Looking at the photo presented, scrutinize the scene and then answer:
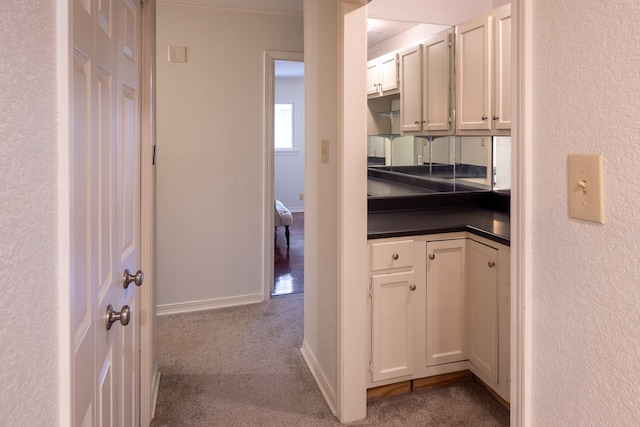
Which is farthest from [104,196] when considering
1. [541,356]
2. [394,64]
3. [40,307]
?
[394,64]

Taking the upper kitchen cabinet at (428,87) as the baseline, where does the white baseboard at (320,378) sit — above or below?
below

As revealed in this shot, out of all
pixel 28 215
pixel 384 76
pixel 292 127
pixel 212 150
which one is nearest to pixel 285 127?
pixel 292 127

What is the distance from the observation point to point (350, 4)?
2127 millimetres

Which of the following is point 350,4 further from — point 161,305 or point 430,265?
point 161,305

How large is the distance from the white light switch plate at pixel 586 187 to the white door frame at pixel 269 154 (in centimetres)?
323

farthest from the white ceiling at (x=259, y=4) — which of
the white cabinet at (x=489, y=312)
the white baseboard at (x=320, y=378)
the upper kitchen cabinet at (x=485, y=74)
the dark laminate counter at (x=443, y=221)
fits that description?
the white baseboard at (x=320, y=378)

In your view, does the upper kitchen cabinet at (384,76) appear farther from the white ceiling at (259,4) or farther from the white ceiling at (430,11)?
the white ceiling at (259,4)

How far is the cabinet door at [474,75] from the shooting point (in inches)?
107

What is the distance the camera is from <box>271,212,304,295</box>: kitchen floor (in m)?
4.43

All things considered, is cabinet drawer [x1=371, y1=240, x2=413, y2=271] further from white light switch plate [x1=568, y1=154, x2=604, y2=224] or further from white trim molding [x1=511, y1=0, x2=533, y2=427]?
white light switch plate [x1=568, y1=154, x2=604, y2=224]

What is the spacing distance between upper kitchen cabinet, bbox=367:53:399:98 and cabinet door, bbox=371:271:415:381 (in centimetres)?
145

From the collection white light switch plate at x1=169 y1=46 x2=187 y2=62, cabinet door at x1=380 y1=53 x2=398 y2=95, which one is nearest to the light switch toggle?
cabinet door at x1=380 y1=53 x2=398 y2=95

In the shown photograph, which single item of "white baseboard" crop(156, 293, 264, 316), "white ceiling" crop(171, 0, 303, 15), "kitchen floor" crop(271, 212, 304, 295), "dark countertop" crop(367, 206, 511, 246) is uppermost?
"white ceiling" crop(171, 0, 303, 15)

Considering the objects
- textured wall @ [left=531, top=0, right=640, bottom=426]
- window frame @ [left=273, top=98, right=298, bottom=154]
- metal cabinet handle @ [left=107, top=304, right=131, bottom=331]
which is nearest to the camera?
textured wall @ [left=531, top=0, right=640, bottom=426]
